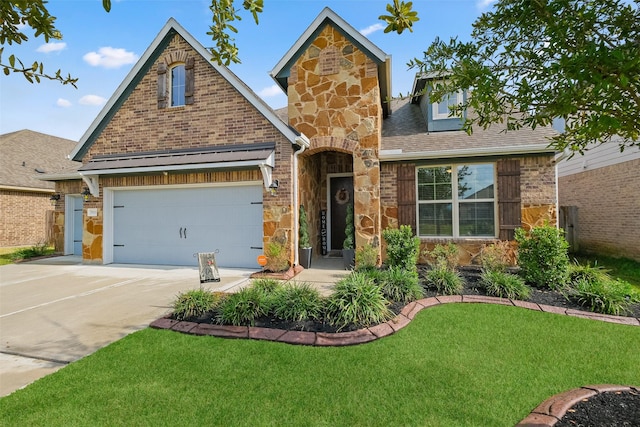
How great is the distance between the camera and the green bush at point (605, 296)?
206 inches

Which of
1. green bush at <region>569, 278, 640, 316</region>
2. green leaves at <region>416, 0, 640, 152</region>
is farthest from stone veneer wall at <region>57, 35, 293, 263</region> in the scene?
green leaves at <region>416, 0, 640, 152</region>

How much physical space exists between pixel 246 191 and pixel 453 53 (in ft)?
24.3

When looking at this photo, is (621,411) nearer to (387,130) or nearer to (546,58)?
(546,58)

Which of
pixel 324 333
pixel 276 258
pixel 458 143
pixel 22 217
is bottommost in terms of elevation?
pixel 324 333

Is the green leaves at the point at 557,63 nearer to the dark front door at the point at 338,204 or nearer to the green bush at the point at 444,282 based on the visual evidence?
the green bush at the point at 444,282

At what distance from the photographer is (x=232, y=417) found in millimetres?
2725

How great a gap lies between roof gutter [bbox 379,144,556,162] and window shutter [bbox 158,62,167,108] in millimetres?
6716

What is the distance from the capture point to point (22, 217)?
1650 cm

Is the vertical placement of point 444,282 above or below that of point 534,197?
below

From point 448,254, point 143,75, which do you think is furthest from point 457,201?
point 143,75

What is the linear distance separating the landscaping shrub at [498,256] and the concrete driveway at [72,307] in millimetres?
5819

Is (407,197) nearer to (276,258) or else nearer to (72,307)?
(276,258)

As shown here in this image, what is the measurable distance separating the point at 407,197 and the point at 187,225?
661 cm

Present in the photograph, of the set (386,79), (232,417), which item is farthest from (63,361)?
(386,79)
